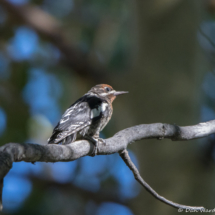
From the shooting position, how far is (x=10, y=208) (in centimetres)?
710

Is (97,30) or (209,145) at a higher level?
(97,30)

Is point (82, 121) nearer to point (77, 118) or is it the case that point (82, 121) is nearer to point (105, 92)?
point (77, 118)

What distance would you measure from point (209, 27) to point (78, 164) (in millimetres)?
4632

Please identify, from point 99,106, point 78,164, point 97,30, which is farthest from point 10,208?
point 97,30

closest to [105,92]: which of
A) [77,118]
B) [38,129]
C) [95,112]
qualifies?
[95,112]

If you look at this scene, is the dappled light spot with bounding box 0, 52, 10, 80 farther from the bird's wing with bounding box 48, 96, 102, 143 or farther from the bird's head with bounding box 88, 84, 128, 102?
the bird's wing with bounding box 48, 96, 102, 143

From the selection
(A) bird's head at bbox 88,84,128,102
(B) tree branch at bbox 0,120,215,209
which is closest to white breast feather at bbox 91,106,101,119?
(A) bird's head at bbox 88,84,128,102

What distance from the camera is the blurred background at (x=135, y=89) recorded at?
20.7 ft

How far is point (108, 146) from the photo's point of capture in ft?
9.85

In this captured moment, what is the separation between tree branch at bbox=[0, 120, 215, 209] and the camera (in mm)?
2076

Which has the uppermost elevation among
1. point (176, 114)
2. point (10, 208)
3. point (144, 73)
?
point (144, 73)

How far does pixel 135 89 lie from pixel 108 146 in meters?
3.97

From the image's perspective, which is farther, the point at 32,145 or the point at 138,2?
the point at 138,2

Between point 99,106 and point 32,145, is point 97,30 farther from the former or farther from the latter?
point 32,145
